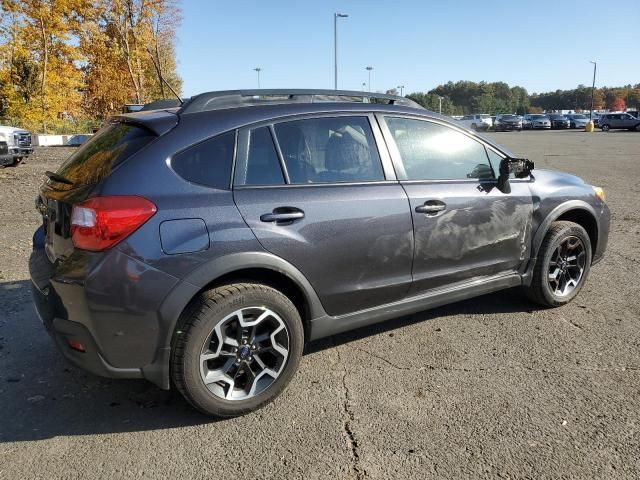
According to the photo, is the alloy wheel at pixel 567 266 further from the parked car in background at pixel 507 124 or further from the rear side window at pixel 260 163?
the parked car in background at pixel 507 124

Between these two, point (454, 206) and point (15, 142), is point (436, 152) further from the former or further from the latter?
point (15, 142)

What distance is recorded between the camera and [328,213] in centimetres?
312

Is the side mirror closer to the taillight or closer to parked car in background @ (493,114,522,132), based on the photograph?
the taillight

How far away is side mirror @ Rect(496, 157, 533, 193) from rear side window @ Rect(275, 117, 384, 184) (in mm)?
1054

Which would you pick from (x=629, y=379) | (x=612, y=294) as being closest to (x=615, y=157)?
(x=612, y=294)

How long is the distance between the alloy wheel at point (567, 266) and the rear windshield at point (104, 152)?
3.31 m

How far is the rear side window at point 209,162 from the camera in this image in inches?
111

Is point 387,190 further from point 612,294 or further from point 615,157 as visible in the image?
point 615,157

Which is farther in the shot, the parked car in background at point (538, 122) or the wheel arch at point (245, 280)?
the parked car in background at point (538, 122)

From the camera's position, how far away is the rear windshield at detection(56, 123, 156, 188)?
2783 mm

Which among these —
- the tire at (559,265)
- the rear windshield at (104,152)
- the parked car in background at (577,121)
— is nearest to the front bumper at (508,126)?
the parked car in background at (577,121)

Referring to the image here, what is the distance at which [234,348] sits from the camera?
292 cm

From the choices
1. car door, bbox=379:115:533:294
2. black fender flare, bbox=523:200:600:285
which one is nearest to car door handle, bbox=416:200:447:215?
car door, bbox=379:115:533:294

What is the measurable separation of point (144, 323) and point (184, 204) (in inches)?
24.8
